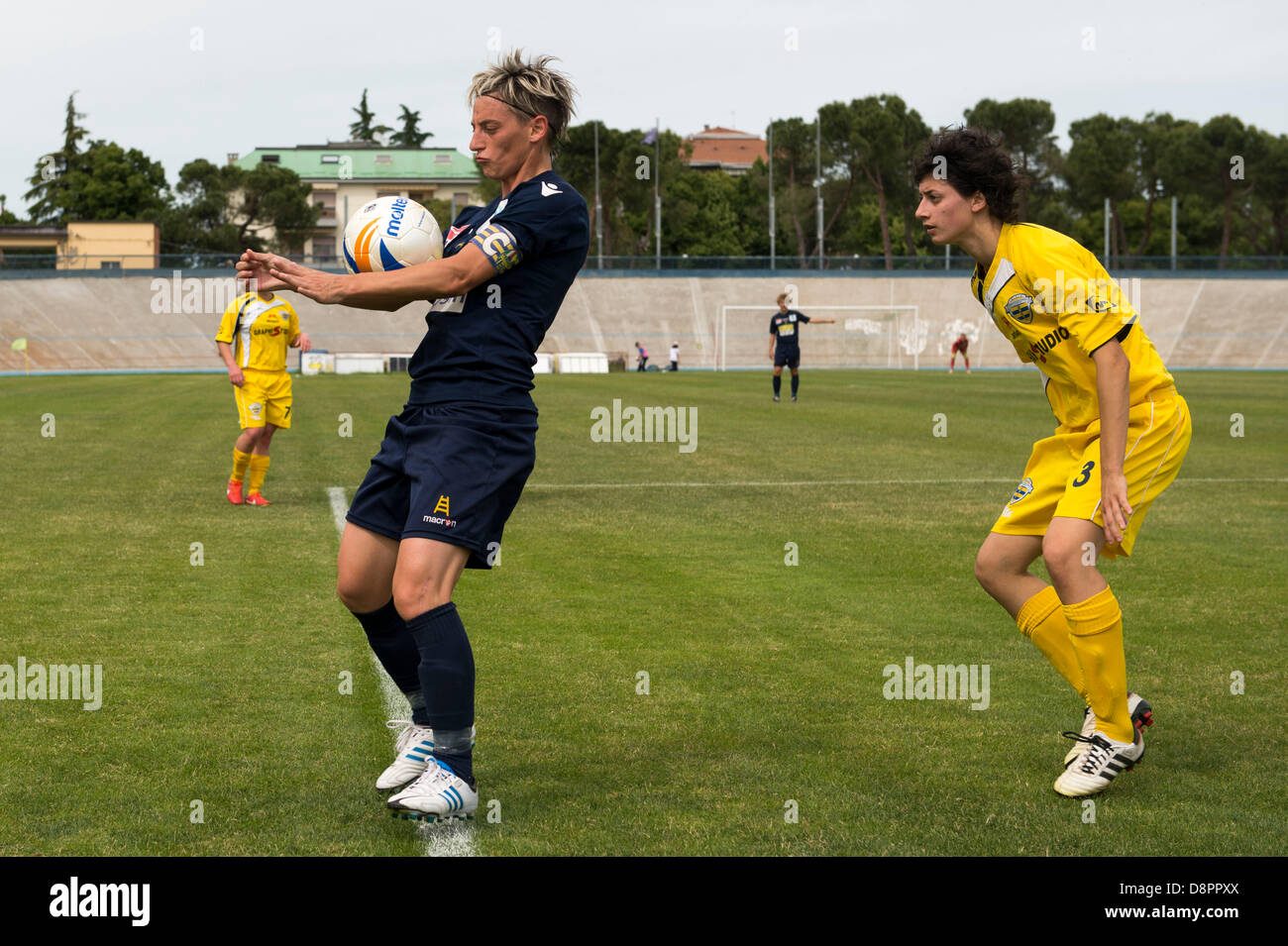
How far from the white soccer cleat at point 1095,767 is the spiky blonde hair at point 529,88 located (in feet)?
8.82

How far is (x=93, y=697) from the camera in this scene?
17.8 feet

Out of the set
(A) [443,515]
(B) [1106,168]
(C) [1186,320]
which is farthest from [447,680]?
(B) [1106,168]

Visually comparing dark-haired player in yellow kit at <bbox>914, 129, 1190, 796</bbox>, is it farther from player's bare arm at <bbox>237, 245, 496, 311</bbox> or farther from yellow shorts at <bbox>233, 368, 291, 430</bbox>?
yellow shorts at <bbox>233, 368, 291, 430</bbox>

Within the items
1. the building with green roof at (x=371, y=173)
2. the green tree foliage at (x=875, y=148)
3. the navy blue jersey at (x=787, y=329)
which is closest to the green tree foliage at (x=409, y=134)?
the building with green roof at (x=371, y=173)

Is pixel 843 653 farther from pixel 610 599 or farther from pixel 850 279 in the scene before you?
pixel 850 279

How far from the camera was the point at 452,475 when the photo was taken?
396 cm

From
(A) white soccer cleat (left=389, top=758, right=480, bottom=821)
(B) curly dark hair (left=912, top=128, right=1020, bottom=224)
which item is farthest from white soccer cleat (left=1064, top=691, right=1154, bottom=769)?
(A) white soccer cleat (left=389, top=758, right=480, bottom=821)

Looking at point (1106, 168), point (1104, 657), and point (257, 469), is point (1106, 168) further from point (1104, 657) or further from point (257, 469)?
point (1104, 657)

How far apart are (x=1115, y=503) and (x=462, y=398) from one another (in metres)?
2.12

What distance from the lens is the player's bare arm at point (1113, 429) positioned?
4207 millimetres

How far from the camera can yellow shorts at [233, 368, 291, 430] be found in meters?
12.1

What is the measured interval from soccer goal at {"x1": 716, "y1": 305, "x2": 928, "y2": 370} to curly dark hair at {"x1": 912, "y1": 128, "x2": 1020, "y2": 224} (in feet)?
185

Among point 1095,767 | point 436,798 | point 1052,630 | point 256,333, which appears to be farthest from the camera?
point 256,333
